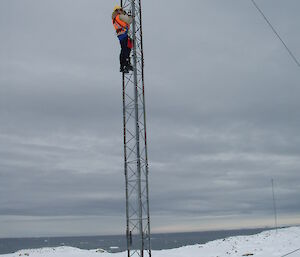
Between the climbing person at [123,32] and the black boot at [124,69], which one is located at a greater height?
the climbing person at [123,32]

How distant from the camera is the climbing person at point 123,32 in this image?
20.0 meters

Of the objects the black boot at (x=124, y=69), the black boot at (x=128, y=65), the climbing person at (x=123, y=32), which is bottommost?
the black boot at (x=124, y=69)

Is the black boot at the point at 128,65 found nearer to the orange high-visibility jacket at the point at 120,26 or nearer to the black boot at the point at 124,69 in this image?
the black boot at the point at 124,69

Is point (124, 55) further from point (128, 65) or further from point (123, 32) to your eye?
point (123, 32)

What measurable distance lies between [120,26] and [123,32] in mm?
357

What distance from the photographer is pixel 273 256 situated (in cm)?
2575

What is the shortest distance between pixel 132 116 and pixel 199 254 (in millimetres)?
17864

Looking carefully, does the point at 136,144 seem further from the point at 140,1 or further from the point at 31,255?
the point at 31,255

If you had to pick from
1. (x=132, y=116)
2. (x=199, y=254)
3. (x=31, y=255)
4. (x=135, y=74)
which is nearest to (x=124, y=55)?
(x=135, y=74)

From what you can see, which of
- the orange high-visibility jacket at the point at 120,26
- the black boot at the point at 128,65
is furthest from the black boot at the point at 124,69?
the orange high-visibility jacket at the point at 120,26

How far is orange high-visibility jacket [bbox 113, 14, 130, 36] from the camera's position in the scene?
20.1m

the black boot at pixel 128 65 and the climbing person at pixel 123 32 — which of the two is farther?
the black boot at pixel 128 65

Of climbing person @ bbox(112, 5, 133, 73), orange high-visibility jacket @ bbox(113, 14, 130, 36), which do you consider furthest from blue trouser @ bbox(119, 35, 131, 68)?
orange high-visibility jacket @ bbox(113, 14, 130, 36)

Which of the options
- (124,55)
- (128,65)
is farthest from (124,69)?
(124,55)
